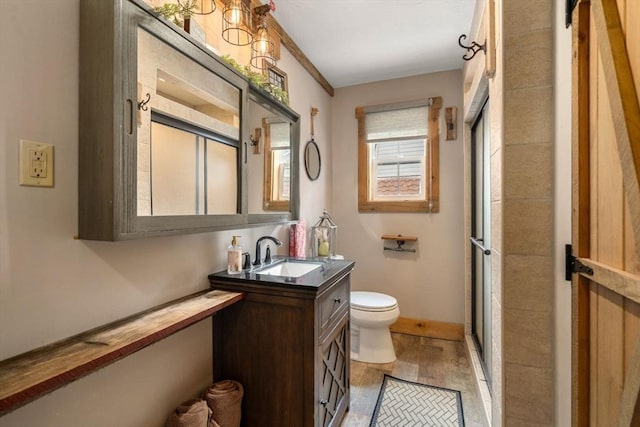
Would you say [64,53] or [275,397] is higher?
[64,53]

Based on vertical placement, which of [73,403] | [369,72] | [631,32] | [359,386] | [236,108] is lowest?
[359,386]

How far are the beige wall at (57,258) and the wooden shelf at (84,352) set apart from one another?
1.7 inches

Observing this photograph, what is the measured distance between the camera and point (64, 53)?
895 mm

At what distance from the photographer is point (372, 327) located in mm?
2328

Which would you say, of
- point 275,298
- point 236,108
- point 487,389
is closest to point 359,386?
point 487,389

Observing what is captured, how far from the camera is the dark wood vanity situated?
4.31ft

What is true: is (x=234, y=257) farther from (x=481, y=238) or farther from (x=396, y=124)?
(x=396, y=124)

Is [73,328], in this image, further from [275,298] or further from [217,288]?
[275,298]

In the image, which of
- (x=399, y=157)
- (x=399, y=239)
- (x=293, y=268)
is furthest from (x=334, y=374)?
(x=399, y=157)

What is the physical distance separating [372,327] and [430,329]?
0.86 meters

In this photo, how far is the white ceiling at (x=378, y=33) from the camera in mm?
1943

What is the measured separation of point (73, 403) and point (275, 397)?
77cm

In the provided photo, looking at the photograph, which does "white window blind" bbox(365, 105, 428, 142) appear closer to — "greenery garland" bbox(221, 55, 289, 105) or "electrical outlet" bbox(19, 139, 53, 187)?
"greenery garland" bbox(221, 55, 289, 105)

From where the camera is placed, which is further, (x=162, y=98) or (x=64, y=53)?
(x=162, y=98)
